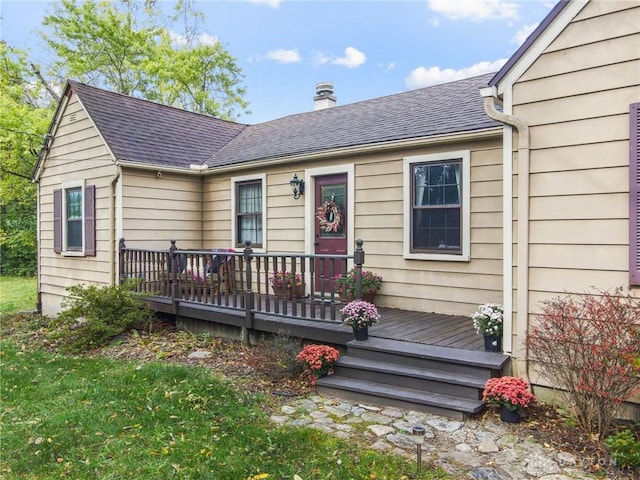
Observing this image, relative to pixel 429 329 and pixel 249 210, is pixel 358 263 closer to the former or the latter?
pixel 429 329

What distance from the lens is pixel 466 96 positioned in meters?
6.97

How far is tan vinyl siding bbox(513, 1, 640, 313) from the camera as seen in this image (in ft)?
11.2

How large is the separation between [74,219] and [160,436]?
268 inches

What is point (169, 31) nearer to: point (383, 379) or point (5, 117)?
point (5, 117)

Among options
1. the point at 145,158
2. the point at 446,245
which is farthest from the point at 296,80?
the point at 446,245

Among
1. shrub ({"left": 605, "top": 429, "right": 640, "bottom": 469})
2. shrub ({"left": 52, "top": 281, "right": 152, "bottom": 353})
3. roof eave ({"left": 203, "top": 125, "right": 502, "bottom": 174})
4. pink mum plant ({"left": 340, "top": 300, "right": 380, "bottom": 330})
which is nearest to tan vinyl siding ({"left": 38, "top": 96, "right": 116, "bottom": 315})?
shrub ({"left": 52, "top": 281, "right": 152, "bottom": 353})

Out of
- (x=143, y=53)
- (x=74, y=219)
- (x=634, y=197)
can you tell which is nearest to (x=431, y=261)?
(x=634, y=197)

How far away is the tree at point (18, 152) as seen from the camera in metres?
13.6

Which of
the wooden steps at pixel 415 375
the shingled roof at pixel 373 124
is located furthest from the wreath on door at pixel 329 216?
the wooden steps at pixel 415 375

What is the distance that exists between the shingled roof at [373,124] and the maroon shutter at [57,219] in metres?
3.21

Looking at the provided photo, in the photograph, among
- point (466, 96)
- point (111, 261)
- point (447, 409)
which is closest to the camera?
point (447, 409)

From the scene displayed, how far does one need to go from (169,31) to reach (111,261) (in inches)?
634

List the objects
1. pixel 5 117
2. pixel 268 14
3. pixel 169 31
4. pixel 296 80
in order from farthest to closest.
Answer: pixel 169 31 < pixel 296 80 < pixel 5 117 < pixel 268 14

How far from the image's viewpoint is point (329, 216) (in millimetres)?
7070
